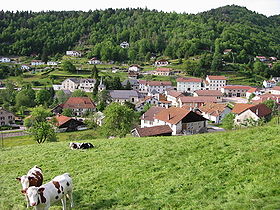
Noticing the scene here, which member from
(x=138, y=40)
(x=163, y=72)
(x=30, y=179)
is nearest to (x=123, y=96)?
(x=163, y=72)

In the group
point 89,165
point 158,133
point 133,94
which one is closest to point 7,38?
point 133,94

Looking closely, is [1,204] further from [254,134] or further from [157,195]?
[254,134]

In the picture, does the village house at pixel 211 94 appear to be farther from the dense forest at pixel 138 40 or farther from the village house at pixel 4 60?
the village house at pixel 4 60

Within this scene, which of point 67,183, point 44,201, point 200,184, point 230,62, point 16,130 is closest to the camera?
point 44,201

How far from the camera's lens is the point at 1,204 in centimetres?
958

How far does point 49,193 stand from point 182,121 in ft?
108

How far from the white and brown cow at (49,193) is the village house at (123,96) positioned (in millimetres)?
75674

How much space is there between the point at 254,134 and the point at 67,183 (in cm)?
904

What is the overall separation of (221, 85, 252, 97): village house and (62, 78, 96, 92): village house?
45647mm

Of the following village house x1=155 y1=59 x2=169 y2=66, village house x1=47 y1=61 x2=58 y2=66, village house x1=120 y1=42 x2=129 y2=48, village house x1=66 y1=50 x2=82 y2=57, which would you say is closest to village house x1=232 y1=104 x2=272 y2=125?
village house x1=155 y1=59 x2=169 y2=66

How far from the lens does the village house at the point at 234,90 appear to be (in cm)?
9856

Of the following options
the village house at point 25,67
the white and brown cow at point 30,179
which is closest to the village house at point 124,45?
the village house at point 25,67

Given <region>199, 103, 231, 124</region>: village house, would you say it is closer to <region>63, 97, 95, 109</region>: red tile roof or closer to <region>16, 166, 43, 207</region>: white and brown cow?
<region>63, 97, 95, 109</region>: red tile roof

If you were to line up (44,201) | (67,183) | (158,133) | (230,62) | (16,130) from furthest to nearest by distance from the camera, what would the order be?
(230,62), (16,130), (158,133), (67,183), (44,201)
